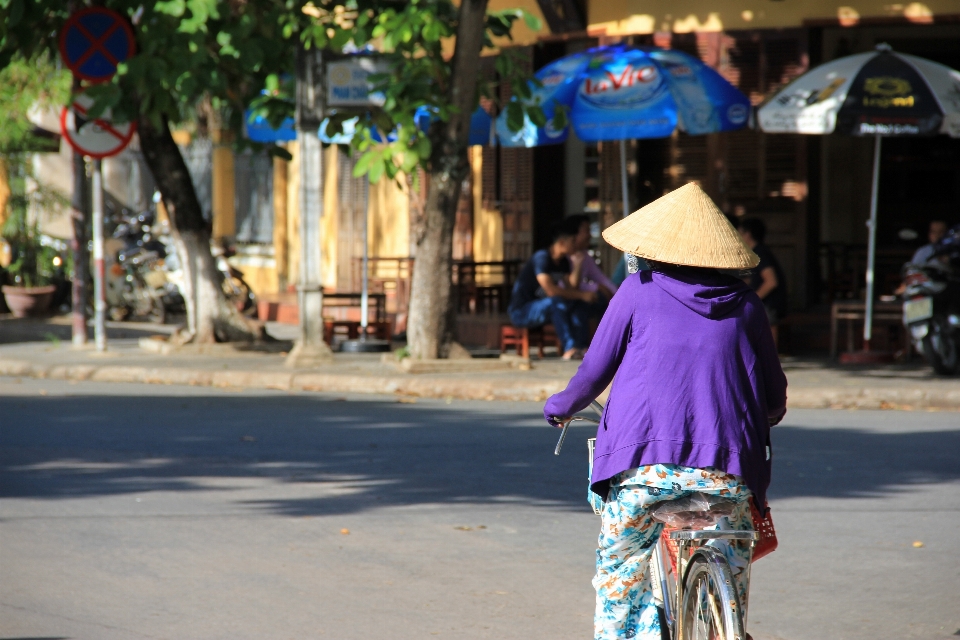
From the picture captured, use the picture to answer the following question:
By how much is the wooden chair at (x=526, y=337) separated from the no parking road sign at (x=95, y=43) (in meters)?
4.78

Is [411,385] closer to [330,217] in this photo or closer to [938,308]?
[938,308]

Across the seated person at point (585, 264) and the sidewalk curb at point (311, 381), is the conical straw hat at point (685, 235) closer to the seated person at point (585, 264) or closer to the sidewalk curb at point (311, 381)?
the sidewalk curb at point (311, 381)

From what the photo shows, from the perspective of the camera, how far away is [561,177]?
1672 cm

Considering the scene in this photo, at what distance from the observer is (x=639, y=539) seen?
3.71 metres

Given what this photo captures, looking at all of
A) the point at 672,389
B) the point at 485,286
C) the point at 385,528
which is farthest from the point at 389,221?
the point at 672,389

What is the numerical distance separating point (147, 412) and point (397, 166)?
3102mm

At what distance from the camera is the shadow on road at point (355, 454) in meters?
7.41

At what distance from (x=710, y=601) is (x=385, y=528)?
3240 mm

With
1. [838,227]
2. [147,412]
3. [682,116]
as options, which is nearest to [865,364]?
[682,116]

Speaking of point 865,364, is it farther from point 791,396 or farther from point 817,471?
point 817,471

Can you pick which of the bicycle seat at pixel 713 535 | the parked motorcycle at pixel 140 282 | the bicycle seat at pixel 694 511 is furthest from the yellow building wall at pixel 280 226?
the bicycle seat at pixel 713 535

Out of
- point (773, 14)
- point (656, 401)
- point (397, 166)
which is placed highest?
point (773, 14)

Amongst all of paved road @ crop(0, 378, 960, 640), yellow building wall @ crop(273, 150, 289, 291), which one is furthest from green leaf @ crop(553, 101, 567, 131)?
yellow building wall @ crop(273, 150, 289, 291)

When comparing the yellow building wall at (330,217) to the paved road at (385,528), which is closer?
the paved road at (385,528)
